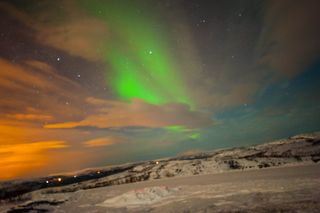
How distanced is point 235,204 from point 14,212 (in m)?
18.2

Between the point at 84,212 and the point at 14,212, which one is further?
the point at 14,212

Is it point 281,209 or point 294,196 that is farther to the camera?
point 294,196

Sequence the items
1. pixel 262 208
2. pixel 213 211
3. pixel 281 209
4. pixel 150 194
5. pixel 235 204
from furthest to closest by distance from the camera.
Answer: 1. pixel 150 194
2. pixel 235 204
3. pixel 213 211
4. pixel 262 208
5. pixel 281 209

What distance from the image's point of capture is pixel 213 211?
9.30 meters

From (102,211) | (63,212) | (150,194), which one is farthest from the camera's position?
(150,194)

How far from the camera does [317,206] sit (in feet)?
24.8

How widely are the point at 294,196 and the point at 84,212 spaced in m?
11.9

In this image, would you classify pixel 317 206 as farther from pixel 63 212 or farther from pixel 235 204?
pixel 63 212

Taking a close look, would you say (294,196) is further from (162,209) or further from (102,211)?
(102,211)

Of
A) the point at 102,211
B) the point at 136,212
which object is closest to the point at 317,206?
the point at 136,212

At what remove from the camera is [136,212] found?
37.4 ft

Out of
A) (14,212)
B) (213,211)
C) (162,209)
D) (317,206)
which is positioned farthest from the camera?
(14,212)

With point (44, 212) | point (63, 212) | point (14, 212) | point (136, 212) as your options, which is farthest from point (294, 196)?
point (14, 212)

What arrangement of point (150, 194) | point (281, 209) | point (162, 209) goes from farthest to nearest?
1. point (150, 194)
2. point (162, 209)
3. point (281, 209)
